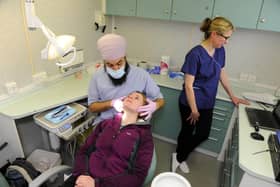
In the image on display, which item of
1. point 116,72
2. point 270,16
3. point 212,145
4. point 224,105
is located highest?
point 270,16

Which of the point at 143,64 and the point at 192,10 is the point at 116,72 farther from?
the point at 143,64

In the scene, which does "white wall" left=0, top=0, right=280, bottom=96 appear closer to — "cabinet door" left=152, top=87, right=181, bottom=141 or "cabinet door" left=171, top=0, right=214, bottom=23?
"cabinet door" left=171, top=0, right=214, bottom=23

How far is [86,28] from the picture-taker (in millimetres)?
2451

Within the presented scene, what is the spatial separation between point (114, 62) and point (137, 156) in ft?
2.16

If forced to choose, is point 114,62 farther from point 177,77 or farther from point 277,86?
point 277,86

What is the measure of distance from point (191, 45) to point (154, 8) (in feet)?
2.05

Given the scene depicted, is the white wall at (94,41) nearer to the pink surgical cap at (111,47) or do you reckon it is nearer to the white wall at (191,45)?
the white wall at (191,45)

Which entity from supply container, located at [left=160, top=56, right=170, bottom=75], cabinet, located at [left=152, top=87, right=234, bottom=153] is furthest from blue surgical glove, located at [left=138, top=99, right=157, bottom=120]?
supply container, located at [left=160, top=56, right=170, bottom=75]

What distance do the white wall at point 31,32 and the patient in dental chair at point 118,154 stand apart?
0.93 m

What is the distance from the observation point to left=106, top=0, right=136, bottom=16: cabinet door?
2.41 m

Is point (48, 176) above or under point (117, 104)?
under

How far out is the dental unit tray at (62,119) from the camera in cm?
161

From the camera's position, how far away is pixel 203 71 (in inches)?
69.9

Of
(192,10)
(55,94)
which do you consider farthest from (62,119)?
(192,10)
